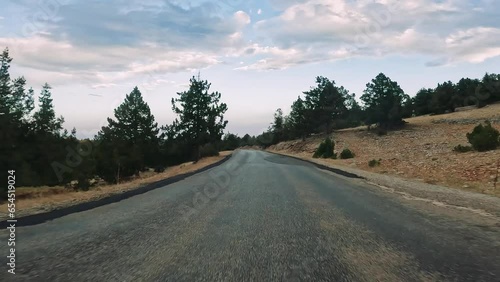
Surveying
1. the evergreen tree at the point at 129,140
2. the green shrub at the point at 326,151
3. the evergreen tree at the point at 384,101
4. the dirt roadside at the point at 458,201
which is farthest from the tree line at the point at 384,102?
the dirt roadside at the point at 458,201

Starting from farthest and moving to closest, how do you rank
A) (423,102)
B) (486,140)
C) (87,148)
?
1. (423,102)
2. (87,148)
3. (486,140)

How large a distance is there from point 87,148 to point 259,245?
59.5 metres

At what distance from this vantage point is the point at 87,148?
58500mm

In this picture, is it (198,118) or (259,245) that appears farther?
(198,118)

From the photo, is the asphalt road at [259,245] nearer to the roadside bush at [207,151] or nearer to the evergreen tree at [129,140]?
the evergreen tree at [129,140]

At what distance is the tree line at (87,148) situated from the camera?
1518 inches

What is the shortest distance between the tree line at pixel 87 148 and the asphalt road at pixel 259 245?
97.2ft

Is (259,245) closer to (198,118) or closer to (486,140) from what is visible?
(486,140)

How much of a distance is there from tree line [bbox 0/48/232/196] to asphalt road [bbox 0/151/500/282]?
97.2ft

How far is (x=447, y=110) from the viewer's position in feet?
259

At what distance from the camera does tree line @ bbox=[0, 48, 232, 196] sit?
38.6m

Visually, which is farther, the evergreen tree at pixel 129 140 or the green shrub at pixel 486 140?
the evergreen tree at pixel 129 140

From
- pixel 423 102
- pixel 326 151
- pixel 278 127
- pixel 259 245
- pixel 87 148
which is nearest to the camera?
pixel 259 245

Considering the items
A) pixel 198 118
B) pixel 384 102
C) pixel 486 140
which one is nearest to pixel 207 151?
pixel 198 118
